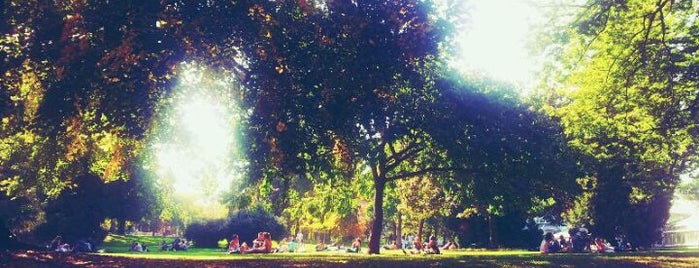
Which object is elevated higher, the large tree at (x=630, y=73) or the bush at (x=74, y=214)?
the large tree at (x=630, y=73)

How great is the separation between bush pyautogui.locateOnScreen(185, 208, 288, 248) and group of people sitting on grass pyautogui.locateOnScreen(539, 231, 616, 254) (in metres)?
29.0

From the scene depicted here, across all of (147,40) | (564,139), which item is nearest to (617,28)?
(564,139)

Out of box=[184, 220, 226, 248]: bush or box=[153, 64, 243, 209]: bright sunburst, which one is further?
box=[184, 220, 226, 248]: bush

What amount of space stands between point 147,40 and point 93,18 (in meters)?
1.57

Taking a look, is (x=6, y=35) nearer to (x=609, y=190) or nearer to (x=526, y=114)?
(x=526, y=114)

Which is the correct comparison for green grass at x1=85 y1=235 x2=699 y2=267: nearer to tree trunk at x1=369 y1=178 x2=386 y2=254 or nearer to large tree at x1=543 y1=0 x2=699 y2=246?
large tree at x1=543 y1=0 x2=699 y2=246

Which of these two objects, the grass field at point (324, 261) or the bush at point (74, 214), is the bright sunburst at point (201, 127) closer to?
the grass field at point (324, 261)

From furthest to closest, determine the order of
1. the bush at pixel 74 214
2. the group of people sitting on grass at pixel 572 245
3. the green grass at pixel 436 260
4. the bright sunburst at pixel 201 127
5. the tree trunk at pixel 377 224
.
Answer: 1. the bush at pixel 74 214
2. the group of people sitting on grass at pixel 572 245
3. the tree trunk at pixel 377 224
4. the green grass at pixel 436 260
5. the bright sunburst at pixel 201 127

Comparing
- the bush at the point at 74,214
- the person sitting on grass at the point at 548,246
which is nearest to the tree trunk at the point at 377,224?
the person sitting on grass at the point at 548,246

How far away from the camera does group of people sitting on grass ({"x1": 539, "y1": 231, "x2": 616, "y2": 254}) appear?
33.1 m

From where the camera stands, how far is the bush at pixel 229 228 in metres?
50.5

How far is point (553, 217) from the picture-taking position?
202ft

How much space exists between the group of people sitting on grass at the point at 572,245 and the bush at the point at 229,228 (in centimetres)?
2902

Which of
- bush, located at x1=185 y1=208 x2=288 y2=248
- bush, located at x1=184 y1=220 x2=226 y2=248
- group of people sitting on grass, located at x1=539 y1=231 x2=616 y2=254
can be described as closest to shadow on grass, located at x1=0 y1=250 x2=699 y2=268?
group of people sitting on grass, located at x1=539 y1=231 x2=616 y2=254
